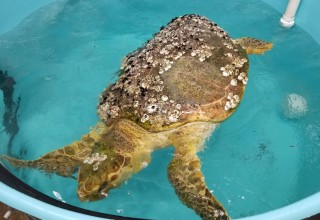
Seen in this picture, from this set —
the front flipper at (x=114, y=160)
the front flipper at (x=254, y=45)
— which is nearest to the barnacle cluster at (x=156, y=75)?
the front flipper at (x=114, y=160)

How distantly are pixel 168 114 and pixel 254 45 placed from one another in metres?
1.22

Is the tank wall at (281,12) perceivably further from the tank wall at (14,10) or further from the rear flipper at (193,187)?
the rear flipper at (193,187)

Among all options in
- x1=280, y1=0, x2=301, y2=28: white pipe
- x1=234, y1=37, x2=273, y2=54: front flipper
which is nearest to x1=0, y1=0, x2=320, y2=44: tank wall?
x1=280, y1=0, x2=301, y2=28: white pipe

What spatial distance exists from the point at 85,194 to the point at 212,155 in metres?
1.00

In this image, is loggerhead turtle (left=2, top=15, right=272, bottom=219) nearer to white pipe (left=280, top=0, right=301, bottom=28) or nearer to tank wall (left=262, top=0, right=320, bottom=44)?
white pipe (left=280, top=0, right=301, bottom=28)

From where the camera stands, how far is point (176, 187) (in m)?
2.20

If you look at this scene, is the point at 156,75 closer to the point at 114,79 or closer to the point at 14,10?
the point at 114,79

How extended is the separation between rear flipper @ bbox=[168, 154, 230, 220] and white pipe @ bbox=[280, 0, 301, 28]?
167 cm

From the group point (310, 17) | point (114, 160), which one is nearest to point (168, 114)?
point (114, 160)

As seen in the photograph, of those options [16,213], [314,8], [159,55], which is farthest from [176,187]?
[314,8]

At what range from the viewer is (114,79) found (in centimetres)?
298

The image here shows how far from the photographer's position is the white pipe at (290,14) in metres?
3.15

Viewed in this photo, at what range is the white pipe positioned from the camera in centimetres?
315

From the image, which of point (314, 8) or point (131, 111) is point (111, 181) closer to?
point (131, 111)
